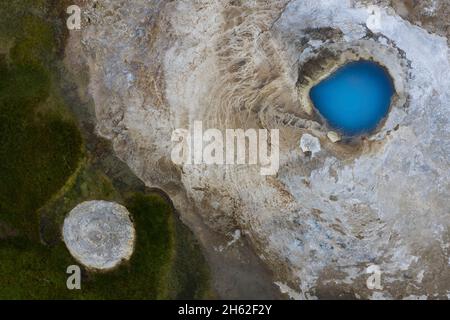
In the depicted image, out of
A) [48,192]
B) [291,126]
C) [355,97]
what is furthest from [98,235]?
[355,97]

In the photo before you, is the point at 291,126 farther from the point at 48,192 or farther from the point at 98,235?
the point at 48,192

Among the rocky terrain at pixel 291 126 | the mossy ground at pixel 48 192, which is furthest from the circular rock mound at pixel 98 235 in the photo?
the rocky terrain at pixel 291 126

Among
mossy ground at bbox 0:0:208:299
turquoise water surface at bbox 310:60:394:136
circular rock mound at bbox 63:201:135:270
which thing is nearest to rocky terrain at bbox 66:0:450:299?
turquoise water surface at bbox 310:60:394:136

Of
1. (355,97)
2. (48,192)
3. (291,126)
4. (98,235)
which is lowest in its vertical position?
(98,235)

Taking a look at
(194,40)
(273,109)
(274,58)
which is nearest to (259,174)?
(273,109)
